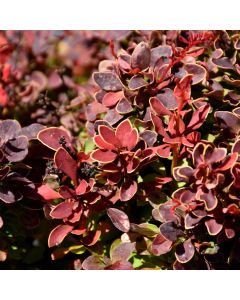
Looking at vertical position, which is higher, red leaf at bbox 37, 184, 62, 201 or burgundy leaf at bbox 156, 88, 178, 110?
burgundy leaf at bbox 156, 88, 178, 110

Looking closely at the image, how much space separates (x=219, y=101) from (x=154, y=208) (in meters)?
0.40

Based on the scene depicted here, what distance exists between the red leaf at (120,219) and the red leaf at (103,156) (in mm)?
157

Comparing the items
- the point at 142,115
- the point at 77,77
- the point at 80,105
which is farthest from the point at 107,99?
the point at 77,77

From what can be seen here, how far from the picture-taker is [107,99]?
1.53 meters

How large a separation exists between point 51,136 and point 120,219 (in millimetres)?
312

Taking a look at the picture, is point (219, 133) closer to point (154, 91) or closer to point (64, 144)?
point (154, 91)

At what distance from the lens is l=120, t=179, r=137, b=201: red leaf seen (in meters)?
1.38

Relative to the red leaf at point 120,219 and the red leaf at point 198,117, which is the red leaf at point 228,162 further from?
the red leaf at point 120,219

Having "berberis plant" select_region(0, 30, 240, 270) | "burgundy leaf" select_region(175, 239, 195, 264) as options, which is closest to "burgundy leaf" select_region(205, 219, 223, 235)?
"berberis plant" select_region(0, 30, 240, 270)

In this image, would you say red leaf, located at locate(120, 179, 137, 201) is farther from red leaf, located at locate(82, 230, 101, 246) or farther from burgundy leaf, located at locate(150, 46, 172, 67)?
burgundy leaf, located at locate(150, 46, 172, 67)

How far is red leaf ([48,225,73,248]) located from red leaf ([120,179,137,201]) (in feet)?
0.62

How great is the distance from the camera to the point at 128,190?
54.7 inches

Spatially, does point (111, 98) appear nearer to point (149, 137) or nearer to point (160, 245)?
point (149, 137)

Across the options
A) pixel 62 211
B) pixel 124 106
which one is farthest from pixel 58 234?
pixel 124 106
